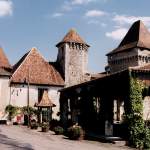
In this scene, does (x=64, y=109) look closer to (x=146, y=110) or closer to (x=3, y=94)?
(x=3, y=94)

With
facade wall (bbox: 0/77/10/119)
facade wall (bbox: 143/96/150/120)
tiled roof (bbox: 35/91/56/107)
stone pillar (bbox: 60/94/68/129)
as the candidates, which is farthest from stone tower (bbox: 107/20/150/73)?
facade wall (bbox: 143/96/150/120)

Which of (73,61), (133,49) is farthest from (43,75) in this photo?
(133,49)

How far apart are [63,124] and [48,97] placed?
29.9 ft

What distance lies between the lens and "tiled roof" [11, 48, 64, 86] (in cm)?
4666

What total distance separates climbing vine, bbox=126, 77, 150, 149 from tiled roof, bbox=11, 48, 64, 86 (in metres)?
24.6

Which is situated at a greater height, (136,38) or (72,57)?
(136,38)

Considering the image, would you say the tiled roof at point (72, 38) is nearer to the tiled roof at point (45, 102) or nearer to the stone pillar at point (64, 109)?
the tiled roof at point (45, 102)

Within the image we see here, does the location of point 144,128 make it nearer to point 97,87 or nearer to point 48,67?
point 97,87

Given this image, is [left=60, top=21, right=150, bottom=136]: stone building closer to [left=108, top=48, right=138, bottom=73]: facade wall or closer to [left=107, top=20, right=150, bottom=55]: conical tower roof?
[left=108, top=48, right=138, bottom=73]: facade wall

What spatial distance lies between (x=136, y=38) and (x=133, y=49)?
2264 millimetres

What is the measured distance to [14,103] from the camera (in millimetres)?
45156

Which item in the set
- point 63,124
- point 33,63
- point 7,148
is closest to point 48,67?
point 33,63

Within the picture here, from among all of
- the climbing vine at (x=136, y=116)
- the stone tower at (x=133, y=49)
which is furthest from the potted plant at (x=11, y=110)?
the climbing vine at (x=136, y=116)

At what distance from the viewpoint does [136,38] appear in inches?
2229
